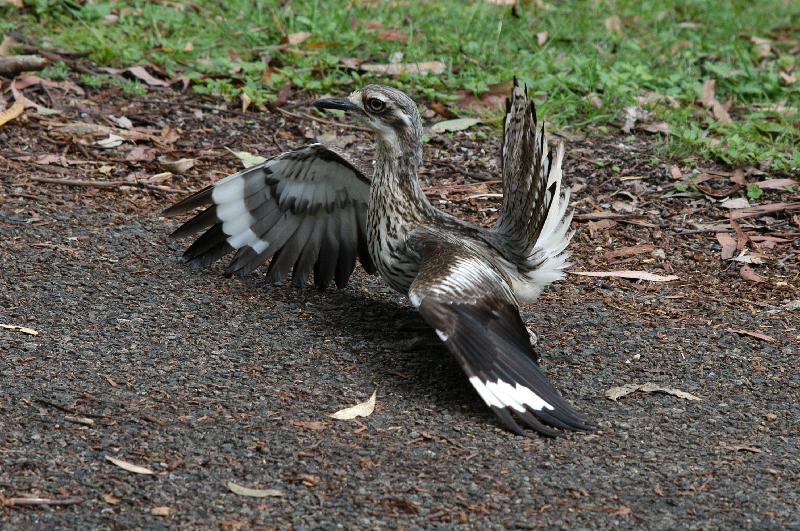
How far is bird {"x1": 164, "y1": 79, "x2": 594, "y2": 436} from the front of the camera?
13.0ft

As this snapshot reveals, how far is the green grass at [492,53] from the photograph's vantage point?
7102 millimetres

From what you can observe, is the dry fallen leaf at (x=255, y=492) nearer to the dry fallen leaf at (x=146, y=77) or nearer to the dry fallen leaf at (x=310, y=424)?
the dry fallen leaf at (x=310, y=424)

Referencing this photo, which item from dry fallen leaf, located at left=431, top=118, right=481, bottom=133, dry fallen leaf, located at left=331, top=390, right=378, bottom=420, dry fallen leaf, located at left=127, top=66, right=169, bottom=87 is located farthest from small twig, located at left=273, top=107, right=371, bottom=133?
dry fallen leaf, located at left=331, top=390, right=378, bottom=420

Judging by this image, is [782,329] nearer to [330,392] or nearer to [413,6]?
[330,392]

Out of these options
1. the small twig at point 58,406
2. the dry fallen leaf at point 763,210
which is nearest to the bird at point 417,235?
the small twig at point 58,406

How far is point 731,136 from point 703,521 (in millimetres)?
3950

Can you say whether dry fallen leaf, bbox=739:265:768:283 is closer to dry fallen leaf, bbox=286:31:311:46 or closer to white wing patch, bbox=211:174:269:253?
white wing patch, bbox=211:174:269:253

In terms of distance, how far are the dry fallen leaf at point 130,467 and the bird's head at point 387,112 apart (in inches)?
74.6

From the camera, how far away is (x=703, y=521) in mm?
3385

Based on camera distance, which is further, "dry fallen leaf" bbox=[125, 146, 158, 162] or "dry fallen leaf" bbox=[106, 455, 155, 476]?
"dry fallen leaf" bbox=[125, 146, 158, 162]

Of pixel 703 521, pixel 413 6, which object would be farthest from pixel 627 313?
pixel 413 6

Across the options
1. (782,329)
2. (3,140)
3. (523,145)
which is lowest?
(3,140)

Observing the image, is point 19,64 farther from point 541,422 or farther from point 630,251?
point 541,422

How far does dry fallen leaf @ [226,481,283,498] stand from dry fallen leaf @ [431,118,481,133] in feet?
12.7
